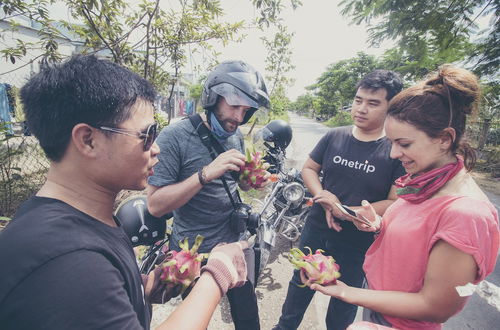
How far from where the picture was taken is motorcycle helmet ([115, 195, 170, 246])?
230 centimetres

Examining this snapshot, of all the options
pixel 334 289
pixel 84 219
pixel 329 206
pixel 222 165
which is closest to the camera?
pixel 84 219

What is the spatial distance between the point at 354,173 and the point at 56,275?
2205 millimetres

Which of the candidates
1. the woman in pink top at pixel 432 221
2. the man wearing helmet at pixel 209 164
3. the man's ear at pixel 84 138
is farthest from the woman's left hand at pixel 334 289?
the man's ear at pixel 84 138

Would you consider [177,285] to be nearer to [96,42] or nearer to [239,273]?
[239,273]

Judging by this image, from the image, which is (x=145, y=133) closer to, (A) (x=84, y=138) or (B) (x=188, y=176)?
(A) (x=84, y=138)

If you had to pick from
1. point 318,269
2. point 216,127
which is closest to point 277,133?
point 216,127

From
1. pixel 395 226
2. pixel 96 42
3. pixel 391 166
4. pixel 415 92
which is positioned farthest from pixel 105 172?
pixel 96 42

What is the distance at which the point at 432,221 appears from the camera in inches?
48.5

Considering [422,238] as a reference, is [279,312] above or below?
below

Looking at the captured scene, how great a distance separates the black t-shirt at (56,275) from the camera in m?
0.61

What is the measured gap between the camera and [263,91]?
7.17 ft

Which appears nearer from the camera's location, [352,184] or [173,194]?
[173,194]

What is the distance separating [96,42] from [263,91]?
7.80ft

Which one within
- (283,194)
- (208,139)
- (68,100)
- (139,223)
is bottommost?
(283,194)
